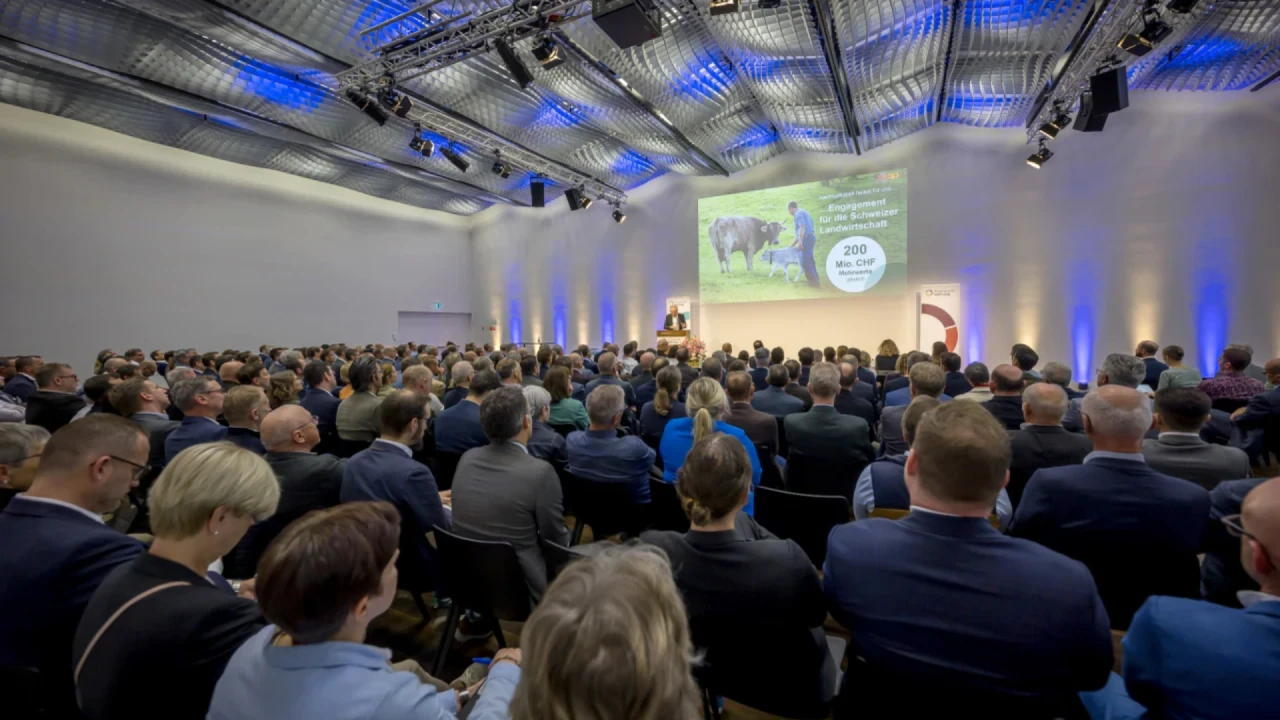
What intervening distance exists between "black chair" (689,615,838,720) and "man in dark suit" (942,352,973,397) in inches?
169

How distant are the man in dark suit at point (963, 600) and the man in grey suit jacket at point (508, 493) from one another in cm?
135

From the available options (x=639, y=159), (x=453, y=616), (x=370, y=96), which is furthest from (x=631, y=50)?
(x=453, y=616)

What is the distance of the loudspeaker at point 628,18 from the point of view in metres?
4.93

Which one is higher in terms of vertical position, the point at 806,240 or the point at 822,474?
the point at 806,240

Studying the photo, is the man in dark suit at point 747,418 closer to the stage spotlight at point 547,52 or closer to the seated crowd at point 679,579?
the seated crowd at point 679,579

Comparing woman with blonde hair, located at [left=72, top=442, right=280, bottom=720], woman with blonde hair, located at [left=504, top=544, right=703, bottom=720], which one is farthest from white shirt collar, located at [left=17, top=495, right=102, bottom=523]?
woman with blonde hair, located at [left=504, top=544, right=703, bottom=720]

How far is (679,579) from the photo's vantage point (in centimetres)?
149

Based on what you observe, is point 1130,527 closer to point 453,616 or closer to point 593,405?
point 593,405

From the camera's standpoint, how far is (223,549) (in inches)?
55.4

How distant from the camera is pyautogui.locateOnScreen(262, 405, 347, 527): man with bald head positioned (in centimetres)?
244

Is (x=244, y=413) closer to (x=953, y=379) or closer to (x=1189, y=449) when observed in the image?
(x=1189, y=449)

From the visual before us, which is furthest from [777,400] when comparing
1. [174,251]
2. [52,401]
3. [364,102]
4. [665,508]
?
[174,251]

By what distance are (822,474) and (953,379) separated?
102 inches

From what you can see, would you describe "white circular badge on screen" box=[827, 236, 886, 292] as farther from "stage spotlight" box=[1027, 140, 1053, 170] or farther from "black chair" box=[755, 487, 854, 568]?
"black chair" box=[755, 487, 854, 568]
